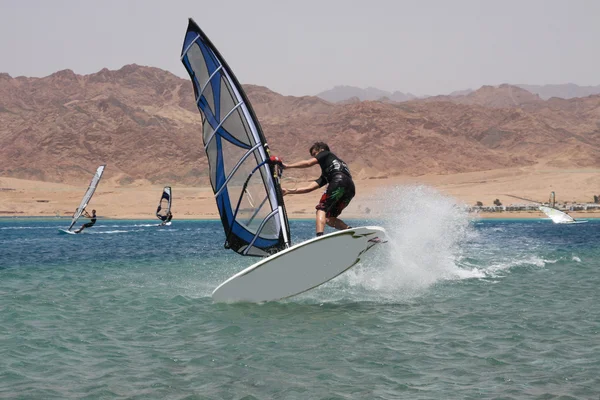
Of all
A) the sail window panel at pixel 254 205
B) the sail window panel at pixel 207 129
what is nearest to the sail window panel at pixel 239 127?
the sail window panel at pixel 207 129

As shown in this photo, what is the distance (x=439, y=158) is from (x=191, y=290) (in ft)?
384

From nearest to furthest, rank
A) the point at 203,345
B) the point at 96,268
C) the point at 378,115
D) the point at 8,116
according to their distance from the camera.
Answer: the point at 203,345 → the point at 96,268 → the point at 378,115 → the point at 8,116

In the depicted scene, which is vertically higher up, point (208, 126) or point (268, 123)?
point (268, 123)

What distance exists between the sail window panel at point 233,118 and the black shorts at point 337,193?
57.9 inches

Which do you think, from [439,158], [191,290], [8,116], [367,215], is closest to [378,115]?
[439,158]

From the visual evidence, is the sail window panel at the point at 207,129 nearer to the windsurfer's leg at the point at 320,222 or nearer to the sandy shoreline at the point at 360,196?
the windsurfer's leg at the point at 320,222

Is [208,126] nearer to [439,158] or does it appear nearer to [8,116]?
[439,158]

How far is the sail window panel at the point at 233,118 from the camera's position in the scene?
10.8 metres

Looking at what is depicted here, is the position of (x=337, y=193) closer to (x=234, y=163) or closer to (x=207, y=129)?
(x=234, y=163)

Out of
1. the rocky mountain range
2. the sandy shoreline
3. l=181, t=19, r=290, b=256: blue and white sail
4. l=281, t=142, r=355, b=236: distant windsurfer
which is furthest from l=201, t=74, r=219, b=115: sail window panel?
the rocky mountain range

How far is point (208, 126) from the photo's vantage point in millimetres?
11227

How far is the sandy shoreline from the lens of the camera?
3231 inches

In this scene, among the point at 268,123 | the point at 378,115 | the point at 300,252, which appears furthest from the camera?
the point at 268,123

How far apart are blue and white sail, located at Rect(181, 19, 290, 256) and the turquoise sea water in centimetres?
126
